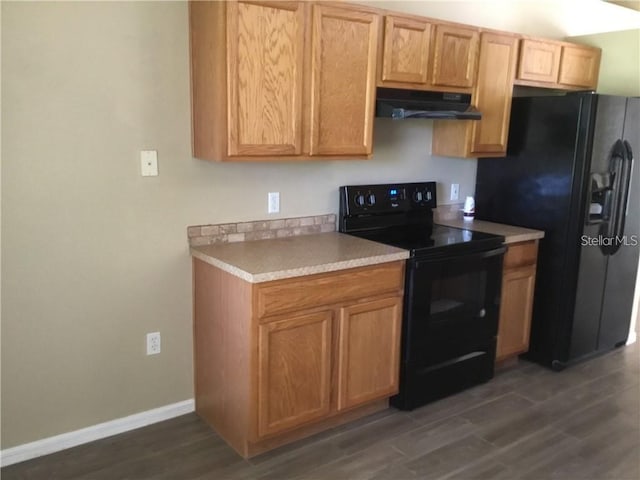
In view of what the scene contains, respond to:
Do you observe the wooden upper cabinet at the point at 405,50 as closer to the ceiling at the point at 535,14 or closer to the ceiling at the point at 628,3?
the ceiling at the point at 535,14

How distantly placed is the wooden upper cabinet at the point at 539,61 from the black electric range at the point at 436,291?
40.9 inches

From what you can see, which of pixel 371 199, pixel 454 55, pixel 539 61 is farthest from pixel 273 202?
pixel 539 61

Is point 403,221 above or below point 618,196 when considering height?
below

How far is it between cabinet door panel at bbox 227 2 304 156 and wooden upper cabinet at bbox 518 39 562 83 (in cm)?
165

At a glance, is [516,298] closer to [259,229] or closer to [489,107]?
[489,107]

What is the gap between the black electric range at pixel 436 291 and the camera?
9.36 ft

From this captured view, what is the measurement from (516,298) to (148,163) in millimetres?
2295

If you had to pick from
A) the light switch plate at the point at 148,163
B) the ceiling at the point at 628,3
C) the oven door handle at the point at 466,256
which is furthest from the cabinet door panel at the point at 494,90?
the light switch plate at the point at 148,163

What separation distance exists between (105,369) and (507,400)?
215cm

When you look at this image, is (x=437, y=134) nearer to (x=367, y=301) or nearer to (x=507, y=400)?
(x=367, y=301)

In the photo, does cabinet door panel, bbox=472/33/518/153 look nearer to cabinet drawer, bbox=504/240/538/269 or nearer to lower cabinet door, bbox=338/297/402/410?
cabinet drawer, bbox=504/240/538/269

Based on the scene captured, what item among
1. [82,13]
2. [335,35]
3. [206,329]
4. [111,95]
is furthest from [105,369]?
[335,35]

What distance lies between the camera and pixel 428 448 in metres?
A: 2.63

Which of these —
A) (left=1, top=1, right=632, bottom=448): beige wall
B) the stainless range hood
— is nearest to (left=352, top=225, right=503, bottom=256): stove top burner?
the stainless range hood
